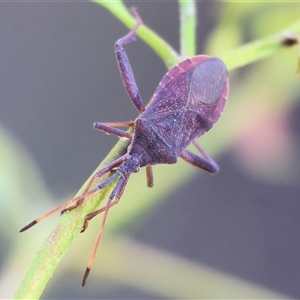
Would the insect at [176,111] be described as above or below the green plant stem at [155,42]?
below

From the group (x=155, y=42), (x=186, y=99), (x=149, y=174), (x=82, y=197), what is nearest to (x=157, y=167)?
(x=149, y=174)

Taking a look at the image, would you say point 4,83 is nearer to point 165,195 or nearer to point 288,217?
point 165,195

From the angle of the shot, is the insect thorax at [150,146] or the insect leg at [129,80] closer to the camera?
the insect thorax at [150,146]

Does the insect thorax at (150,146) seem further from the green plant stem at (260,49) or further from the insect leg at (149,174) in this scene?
the green plant stem at (260,49)

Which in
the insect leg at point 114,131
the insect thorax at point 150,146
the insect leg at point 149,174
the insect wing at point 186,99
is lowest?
the insect leg at point 149,174

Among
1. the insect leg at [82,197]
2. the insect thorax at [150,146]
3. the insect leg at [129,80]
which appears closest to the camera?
the insect leg at [82,197]

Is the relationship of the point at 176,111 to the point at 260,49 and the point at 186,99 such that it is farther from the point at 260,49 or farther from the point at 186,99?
the point at 260,49

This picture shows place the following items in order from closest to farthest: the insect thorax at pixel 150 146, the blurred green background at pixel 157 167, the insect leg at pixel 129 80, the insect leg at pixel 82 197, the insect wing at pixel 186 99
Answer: the insect leg at pixel 82 197 → the insect thorax at pixel 150 146 → the insect wing at pixel 186 99 → the insect leg at pixel 129 80 → the blurred green background at pixel 157 167

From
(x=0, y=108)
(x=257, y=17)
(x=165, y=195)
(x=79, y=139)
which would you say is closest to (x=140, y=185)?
(x=165, y=195)

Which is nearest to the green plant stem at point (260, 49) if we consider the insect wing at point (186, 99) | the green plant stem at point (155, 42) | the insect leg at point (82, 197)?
the insect wing at point (186, 99)
